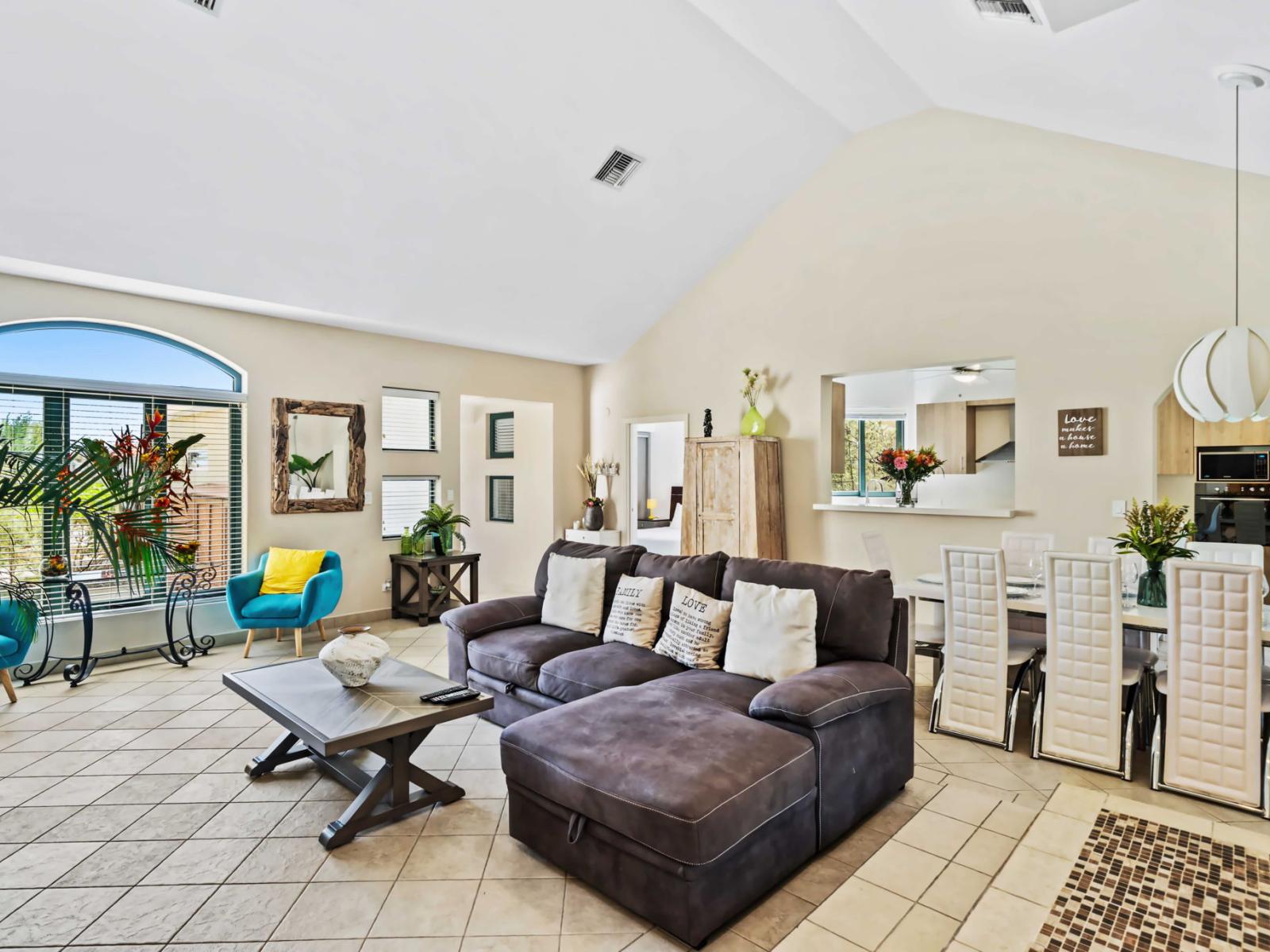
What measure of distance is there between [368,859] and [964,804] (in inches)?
92.3

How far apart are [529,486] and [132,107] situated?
5079 mm

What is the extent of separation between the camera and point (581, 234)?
5.59m

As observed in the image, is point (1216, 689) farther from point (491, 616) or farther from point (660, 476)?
point (660, 476)

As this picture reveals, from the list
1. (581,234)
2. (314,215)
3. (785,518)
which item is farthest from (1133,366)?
(314,215)

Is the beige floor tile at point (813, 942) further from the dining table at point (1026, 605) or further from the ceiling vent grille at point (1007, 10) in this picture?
the ceiling vent grille at point (1007, 10)

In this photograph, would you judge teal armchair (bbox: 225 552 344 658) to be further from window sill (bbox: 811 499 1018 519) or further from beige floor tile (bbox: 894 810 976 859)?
beige floor tile (bbox: 894 810 976 859)

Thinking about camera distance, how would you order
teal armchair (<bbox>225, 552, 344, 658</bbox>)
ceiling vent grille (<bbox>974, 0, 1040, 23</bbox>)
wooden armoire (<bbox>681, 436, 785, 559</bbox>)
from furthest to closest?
wooden armoire (<bbox>681, 436, 785, 559</bbox>), teal armchair (<bbox>225, 552, 344, 658</bbox>), ceiling vent grille (<bbox>974, 0, 1040, 23</bbox>)

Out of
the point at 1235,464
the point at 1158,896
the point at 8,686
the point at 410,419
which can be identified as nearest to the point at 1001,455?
the point at 1235,464

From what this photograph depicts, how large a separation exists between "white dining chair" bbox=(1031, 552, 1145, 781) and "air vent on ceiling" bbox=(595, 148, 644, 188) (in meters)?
3.76

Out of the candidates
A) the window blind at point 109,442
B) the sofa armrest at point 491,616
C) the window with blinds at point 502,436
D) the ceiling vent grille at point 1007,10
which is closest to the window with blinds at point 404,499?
the window blind at point 109,442

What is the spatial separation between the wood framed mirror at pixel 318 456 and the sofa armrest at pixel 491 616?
245 cm

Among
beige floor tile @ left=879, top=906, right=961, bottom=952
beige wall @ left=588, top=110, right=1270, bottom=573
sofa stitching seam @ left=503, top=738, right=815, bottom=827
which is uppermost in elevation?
beige wall @ left=588, top=110, right=1270, bottom=573

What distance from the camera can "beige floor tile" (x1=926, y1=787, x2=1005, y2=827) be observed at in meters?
2.73

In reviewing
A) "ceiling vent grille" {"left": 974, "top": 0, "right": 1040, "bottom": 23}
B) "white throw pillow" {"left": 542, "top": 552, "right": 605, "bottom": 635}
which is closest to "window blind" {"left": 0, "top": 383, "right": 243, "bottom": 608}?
"white throw pillow" {"left": 542, "top": 552, "right": 605, "bottom": 635}
